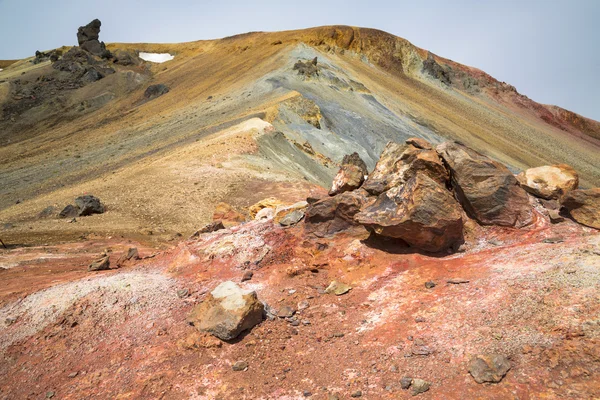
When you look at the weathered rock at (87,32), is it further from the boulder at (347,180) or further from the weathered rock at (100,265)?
the boulder at (347,180)

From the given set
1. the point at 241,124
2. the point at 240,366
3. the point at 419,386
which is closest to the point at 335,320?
the point at 240,366

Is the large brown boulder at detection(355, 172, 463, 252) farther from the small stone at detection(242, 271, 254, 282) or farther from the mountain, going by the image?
the mountain

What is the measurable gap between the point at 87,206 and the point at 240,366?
1419 cm

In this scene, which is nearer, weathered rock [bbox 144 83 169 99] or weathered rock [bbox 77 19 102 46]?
weathered rock [bbox 144 83 169 99]

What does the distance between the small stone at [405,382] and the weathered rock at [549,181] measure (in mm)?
Result: 6460

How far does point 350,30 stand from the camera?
6241 cm

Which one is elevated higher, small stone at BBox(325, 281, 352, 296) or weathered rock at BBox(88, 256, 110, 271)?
small stone at BBox(325, 281, 352, 296)

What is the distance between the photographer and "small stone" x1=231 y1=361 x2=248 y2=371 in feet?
21.7

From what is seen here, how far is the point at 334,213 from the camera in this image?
10.1 meters

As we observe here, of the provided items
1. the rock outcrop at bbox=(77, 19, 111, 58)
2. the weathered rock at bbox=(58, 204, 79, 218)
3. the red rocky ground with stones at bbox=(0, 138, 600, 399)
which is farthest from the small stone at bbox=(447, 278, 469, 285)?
the rock outcrop at bbox=(77, 19, 111, 58)

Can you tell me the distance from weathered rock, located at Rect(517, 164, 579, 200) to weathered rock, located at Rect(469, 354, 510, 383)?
18.9 feet

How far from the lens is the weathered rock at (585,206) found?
320 inches

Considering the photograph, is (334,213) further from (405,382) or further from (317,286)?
(405,382)

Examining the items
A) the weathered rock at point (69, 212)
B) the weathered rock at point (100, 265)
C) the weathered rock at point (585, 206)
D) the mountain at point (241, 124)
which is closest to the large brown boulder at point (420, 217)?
the weathered rock at point (585, 206)
